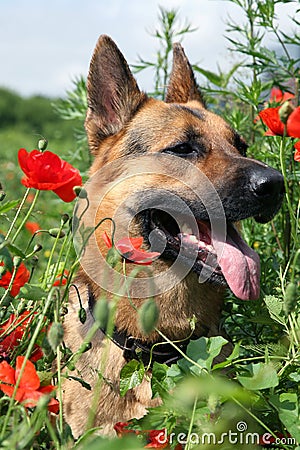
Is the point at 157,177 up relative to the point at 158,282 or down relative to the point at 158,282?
up

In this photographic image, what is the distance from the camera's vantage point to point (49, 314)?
4.81 ft

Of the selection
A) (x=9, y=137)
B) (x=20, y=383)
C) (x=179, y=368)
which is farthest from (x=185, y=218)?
(x=9, y=137)

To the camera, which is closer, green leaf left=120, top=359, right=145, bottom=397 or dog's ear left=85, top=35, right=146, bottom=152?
green leaf left=120, top=359, right=145, bottom=397

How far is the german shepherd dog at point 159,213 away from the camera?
2.27 m

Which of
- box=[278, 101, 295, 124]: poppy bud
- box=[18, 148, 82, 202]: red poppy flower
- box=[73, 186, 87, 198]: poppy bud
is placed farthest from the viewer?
box=[18, 148, 82, 202]: red poppy flower

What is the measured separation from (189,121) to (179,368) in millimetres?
1583

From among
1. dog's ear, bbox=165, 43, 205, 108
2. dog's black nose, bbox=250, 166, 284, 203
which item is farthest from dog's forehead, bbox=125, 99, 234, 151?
dog's black nose, bbox=250, 166, 284, 203

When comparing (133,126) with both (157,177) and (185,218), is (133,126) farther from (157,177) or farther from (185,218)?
(185,218)

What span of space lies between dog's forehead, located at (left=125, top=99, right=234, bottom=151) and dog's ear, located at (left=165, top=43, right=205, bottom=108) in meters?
0.36

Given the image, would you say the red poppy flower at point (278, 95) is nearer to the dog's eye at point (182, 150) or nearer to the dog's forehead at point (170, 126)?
the dog's forehead at point (170, 126)

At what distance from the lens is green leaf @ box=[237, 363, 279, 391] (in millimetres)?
1354

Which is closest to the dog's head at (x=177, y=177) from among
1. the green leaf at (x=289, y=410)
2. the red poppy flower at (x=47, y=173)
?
the green leaf at (x=289, y=410)

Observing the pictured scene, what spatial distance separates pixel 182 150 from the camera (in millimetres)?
2736

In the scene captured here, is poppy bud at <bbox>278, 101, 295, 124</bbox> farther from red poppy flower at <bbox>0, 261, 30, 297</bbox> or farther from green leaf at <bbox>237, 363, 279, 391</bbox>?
red poppy flower at <bbox>0, 261, 30, 297</bbox>
